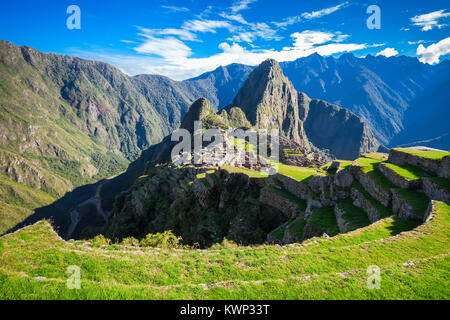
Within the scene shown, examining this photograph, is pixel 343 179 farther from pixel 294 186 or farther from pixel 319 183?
pixel 294 186

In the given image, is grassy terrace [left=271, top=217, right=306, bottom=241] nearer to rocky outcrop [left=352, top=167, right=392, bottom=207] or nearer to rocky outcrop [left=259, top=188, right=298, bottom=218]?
rocky outcrop [left=259, top=188, right=298, bottom=218]

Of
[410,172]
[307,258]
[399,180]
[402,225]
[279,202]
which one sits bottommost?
[279,202]

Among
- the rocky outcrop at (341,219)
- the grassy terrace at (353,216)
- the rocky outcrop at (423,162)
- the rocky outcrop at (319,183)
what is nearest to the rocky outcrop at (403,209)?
the grassy terrace at (353,216)

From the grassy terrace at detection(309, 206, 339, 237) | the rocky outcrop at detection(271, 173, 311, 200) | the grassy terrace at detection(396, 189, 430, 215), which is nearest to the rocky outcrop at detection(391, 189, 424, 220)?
the grassy terrace at detection(396, 189, 430, 215)

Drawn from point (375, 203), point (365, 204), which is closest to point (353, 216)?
point (365, 204)

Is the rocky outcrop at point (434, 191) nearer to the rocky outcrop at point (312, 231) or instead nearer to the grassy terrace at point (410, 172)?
the grassy terrace at point (410, 172)
